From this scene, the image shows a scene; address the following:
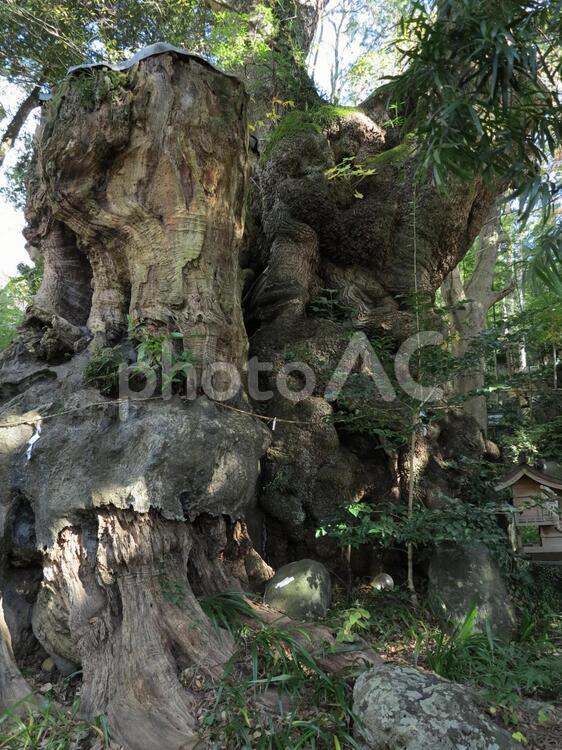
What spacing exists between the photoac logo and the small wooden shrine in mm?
1029

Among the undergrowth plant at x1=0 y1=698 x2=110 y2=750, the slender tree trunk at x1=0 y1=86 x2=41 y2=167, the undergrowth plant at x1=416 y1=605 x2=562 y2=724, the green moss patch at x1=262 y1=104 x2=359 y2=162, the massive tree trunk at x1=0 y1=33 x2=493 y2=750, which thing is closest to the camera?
the undergrowth plant at x1=0 y1=698 x2=110 y2=750

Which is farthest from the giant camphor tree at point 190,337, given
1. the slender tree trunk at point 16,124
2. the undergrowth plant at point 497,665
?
the slender tree trunk at point 16,124

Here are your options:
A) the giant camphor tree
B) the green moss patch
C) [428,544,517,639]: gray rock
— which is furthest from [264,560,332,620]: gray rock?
the green moss patch

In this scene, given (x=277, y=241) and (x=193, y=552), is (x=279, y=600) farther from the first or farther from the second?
(x=277, y=241)

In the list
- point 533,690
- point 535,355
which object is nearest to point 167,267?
point 533,690

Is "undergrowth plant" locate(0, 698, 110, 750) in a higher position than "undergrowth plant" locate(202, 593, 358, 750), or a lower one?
lower

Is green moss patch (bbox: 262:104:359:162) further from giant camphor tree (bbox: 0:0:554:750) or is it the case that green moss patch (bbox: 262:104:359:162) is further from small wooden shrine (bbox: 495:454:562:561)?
small wooden shrine (bbox: 495:454:562:561)

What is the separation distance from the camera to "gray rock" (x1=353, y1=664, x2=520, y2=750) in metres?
2.38

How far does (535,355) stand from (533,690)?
1048 cm

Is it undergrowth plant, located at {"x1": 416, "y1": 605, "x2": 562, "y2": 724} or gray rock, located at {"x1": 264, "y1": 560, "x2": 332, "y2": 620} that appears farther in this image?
gray rock, located at {"x1": 264, "y1": 560, "x2": 332, "y2": 620}

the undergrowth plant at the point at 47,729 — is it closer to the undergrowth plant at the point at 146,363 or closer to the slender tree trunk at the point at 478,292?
the undergrowth plant at the point at 146,363

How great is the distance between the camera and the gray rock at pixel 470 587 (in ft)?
13.8

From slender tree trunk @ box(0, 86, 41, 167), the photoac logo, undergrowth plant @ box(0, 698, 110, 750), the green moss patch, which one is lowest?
undergrowth plant @ box(0, 698, 110, 750)

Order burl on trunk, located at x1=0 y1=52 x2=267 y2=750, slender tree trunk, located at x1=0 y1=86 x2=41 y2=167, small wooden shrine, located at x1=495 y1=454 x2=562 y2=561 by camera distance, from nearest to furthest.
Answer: burl on trunk, located at x1=0 y1=52 x2=267 y2=750
small wooden shrine, located at x1=495 y1=454 x2=562 y2=561
slender tree trunk, located at x1=0 y1=86 x2=41 y2=167
